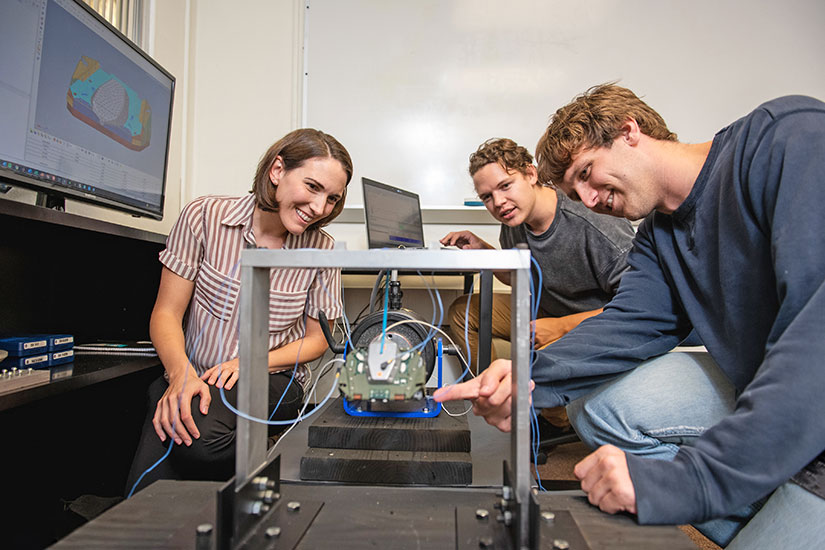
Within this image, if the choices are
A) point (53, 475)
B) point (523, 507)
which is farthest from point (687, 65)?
point (53, 475)

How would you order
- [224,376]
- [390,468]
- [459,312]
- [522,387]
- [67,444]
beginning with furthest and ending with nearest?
[459,312], [67,444], [224,376], [390,468], [522,387]

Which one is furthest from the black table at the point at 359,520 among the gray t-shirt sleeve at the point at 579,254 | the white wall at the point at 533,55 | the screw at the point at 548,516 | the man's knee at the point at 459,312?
the white wall at the point at 533,55

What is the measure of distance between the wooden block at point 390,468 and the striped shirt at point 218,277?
394mm

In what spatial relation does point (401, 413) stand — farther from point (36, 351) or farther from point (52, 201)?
point (52, 201)

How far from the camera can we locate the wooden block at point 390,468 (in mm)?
881

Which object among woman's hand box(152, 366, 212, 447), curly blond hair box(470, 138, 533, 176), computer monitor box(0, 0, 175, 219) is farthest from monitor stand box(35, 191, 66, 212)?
curly blond hair box(470, 138, 533, 176)

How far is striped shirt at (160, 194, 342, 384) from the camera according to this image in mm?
1160

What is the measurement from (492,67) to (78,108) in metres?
1.83

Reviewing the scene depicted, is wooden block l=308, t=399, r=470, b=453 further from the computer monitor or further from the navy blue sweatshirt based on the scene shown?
the computer monitor

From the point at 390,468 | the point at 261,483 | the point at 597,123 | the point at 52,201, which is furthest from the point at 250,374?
the point at 52,201

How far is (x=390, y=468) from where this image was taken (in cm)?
89

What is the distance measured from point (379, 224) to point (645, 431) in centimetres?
128

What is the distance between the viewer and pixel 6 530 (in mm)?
1079

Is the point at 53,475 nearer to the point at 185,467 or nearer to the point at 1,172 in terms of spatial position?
the point at 185,467
